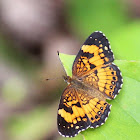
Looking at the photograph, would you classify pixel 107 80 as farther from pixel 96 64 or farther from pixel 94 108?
pixel 94 108

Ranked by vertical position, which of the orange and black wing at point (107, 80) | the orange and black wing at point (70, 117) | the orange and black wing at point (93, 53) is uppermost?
the orange and black wing at point (93, 53)

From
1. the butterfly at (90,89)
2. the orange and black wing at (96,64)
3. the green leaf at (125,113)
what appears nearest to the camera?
the green leaf at (125,113)


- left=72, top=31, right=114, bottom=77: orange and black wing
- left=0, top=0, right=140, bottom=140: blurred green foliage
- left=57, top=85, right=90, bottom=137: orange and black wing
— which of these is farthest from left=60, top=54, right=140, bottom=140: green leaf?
left=72, top=31, right=114, bottom=77: orange and black wing

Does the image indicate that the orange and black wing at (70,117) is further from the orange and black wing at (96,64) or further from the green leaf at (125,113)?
Answer: the orange and black wing at (96,64)

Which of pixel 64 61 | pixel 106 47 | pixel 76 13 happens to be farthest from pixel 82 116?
pixel 76 13

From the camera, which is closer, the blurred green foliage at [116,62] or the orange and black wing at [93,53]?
the blurred green foliage at [116,62]

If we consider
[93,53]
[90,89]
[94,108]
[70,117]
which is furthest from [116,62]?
[70,117]

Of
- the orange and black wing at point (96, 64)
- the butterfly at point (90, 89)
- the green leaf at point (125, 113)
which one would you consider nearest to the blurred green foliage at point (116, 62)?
the green leaf at point (125, 113)

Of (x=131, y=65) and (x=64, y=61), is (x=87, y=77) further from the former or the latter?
(x=131, y=65)
